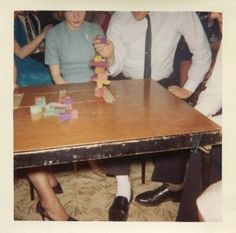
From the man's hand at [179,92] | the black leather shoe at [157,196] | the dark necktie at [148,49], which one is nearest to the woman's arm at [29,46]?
the dark necktie at [148,49]

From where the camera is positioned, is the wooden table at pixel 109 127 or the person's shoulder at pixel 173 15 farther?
the person's shoulder at pixel 173 15

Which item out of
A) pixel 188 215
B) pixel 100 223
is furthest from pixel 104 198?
pixel 188 215

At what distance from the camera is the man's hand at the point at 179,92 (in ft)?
2.86

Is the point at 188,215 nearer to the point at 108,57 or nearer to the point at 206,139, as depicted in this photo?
the point at 206,139

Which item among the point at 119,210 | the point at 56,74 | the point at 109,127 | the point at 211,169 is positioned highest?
the point at 56,74

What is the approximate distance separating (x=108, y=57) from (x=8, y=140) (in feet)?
1.02

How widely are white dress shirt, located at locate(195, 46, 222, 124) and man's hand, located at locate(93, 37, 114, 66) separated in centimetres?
24

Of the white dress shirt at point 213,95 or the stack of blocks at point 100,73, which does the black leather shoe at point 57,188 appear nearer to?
the stack of blocks at point 100,73

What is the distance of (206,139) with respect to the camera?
2.47ft

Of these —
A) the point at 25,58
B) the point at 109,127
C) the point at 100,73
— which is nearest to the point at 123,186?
the point at 109,127

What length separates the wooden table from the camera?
696 millimetres

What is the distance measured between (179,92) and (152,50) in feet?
0.41

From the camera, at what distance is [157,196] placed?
0.88 m

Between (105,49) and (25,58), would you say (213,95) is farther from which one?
(25,58)
